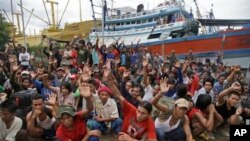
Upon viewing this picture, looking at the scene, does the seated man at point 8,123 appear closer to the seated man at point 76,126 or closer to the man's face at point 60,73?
the seated man at point 76,126

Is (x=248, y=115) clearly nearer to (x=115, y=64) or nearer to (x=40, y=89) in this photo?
(x=40, y=89)

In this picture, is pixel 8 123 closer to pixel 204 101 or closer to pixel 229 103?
pixel 204 101

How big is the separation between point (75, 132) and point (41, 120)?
108cm

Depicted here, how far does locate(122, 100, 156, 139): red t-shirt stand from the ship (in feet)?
45.0

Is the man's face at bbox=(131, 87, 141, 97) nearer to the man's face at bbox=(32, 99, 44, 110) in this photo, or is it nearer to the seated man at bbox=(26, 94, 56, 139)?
the seated man at bbox=(26, 94, 56, 139)

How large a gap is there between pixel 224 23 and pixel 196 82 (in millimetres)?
16212

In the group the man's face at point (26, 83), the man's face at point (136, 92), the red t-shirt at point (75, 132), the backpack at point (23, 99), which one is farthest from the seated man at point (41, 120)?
the man's face at point (136, 92)

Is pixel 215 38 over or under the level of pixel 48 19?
under

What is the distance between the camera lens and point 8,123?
4.85 m

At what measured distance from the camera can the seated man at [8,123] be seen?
4.74m

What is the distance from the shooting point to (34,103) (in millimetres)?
5062

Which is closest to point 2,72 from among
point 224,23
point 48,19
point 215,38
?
point 215,38

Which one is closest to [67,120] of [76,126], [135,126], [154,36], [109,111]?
[76,126]

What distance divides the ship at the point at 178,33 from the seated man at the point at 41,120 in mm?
13097
